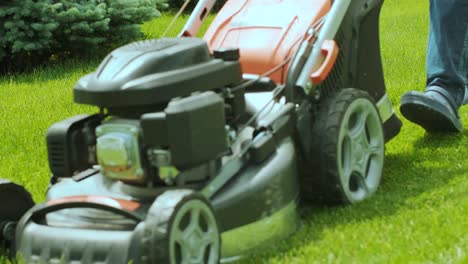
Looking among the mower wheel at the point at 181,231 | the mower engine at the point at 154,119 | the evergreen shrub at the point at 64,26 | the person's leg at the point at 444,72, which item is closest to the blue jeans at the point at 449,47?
the person's leg at the point at 444,72

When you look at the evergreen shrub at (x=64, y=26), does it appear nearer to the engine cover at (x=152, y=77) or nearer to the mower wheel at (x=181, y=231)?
the engine cover at (x=152, y=77)

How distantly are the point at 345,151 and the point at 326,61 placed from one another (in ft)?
0.89

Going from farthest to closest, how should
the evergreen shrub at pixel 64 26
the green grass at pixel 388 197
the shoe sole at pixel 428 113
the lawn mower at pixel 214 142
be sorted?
the evergreen shrub at pixel 64 26 < the shoe sole at pixel 428 113 < the green grass at pixel 388 197 < the lawn mower at pixel 214 142

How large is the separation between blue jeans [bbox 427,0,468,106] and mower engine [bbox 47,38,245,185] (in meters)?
1.32

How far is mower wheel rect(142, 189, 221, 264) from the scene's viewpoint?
1949 millimetres

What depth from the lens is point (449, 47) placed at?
3445 millimetres

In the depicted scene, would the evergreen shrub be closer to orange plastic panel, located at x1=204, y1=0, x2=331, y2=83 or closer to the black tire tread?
orange plastic panel, located at x1=204, y1=0, x2=331, y2=83

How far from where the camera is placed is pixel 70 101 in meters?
4.77

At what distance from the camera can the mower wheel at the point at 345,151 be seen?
8.45 feet

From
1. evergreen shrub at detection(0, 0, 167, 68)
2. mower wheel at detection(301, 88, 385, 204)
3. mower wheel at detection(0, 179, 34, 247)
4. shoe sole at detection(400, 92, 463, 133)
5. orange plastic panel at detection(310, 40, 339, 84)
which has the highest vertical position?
orange plastic panel at detection(310, 40, 339, 84)

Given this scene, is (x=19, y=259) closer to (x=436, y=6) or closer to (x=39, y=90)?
(x=436, y=6)

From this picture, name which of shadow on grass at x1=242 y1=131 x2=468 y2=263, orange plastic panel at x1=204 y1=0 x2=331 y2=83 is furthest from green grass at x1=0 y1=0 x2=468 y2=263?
orange plastic panel at x1=204 y1=0 x2=331 y2=83

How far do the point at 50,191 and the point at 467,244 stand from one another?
108cm

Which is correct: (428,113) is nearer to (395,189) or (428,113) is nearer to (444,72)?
(444,72)
